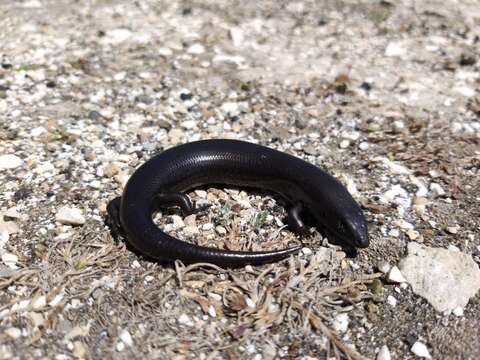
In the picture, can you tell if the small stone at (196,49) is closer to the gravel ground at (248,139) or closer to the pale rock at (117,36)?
the gravel ground at (248,139)

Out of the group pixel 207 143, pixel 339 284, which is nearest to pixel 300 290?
pixel 339 284

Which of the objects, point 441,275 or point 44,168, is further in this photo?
point 44,168

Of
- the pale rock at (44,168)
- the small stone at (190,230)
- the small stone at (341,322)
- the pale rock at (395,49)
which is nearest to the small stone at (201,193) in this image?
the small stone at (190,230)

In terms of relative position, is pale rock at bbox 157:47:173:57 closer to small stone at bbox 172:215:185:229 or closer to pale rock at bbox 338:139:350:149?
pale rock at bbox 338:139:350:149

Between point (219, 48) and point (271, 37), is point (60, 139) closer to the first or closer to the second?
point (219, 48)

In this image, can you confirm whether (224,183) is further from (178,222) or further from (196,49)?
(196,49)

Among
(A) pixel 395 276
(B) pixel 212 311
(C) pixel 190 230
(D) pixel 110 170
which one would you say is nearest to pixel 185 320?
(B) pixel 212 311
